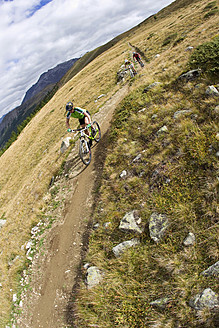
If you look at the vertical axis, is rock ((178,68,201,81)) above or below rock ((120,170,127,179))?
above

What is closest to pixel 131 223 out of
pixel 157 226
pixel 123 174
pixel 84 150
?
pixel 157 226

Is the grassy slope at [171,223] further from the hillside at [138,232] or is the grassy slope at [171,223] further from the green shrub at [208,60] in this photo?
the green shrub at [208,60]

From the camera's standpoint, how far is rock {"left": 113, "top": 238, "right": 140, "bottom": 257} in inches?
222

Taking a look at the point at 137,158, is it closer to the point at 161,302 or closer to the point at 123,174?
the point at 123,174

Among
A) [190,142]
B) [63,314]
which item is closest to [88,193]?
[63,314]

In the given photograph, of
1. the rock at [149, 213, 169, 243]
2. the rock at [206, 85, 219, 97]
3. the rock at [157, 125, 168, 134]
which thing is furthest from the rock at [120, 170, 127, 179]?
the rock at [206, 85, 219, 97]

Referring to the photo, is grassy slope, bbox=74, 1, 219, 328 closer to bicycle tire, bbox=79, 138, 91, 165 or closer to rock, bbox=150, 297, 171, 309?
rock, bbox=150, 297, 171, 309

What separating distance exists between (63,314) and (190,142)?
7.47 meters

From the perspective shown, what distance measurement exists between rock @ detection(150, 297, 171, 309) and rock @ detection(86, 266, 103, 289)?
195 centimetres

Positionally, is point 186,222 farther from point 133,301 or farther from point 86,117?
point 86,117

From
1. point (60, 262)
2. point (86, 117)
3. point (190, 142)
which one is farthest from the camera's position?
point (86, 117)

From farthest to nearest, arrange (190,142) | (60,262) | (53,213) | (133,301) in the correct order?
(53,213) < (60,262) < (190,142) < (133,301)

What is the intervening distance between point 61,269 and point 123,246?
10.9 feet

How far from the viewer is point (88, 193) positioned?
389 inches
